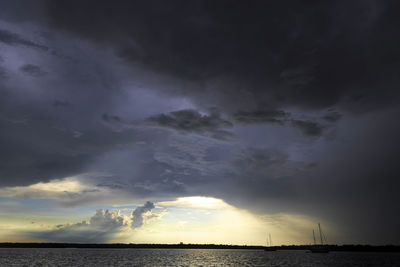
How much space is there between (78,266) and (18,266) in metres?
20.2

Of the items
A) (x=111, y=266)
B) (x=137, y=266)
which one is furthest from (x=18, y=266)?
(x=137, y=266)

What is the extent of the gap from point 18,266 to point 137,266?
41.3m

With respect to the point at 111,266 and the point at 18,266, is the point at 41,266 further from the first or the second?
the point at 111,266

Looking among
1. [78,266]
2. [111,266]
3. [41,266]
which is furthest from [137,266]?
[41,266]

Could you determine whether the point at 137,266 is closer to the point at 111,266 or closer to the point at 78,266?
the point at 111,266

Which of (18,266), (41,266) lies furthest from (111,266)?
(18,266)

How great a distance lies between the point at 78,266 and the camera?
102625 mm

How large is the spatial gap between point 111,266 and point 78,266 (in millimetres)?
11546

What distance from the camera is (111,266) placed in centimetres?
10512

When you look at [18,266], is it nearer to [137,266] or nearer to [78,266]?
[78,266]

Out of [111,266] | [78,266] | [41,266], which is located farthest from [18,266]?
[111,266]

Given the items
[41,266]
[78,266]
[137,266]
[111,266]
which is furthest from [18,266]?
[137,266]

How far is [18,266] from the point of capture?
99750 mm

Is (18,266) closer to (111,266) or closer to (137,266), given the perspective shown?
(111,266)
